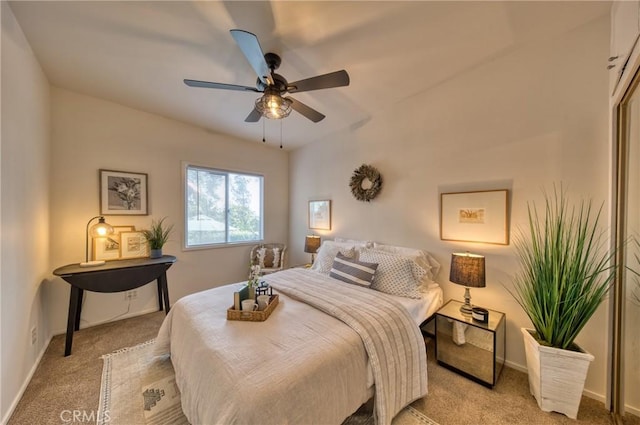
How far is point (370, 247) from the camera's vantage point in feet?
9.28

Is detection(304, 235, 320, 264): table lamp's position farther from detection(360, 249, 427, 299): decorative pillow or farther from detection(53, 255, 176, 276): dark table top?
detection(53, 255, 176, 276): dark table top

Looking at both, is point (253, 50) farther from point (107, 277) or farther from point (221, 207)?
point (221, 207)

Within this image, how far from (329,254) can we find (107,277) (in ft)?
7.51

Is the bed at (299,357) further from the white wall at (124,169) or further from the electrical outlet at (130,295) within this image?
the white wall at (124,169)

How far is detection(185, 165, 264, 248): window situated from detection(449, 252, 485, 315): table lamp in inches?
123

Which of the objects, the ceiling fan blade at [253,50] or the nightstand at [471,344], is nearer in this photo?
the ceiling fan blade at [253,50]

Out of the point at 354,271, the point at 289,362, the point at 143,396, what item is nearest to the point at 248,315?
the point at 289,362

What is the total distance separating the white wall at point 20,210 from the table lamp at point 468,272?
3.20 meters

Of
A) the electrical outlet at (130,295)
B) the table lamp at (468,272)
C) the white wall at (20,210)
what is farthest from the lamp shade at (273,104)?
the electrical outlet at (130,295)

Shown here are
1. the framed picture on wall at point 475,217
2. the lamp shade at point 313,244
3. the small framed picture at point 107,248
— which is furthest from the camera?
the lamp shade at point 313,244

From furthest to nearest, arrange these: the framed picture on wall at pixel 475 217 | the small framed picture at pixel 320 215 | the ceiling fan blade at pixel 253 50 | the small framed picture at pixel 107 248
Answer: the small framed picture at pixel 320 215 < the small framed picture at pixel 107 248 < the framed picture on wall at pixel 475 217 < the ceiling fan blade at pixel 253 50

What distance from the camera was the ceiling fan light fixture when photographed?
5.75 ft

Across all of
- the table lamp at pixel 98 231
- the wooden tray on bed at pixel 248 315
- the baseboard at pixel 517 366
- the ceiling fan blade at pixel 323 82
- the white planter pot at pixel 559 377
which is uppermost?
the ceiling fan blade at pixel 323 82

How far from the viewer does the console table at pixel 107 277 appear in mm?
2111
